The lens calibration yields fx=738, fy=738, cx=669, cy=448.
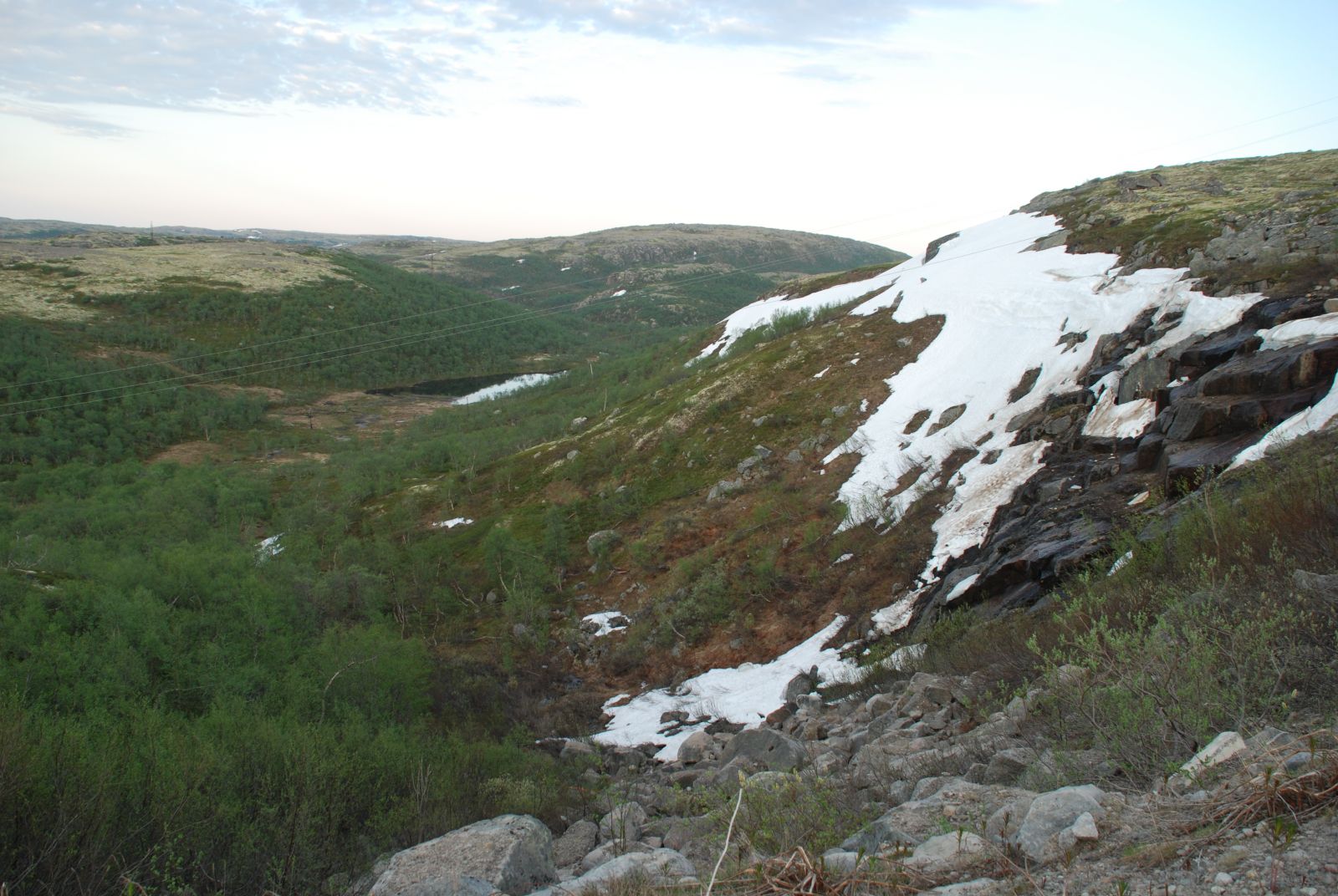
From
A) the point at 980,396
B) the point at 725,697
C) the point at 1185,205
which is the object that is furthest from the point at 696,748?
the point at 1185,205

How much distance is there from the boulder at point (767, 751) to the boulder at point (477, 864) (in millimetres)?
2908

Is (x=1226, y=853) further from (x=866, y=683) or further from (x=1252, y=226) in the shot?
(x=1252, y=226)

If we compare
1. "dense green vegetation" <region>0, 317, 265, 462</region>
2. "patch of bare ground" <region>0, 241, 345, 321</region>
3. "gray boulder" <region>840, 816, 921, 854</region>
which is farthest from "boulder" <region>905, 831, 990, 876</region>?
"patch of bare ground" <region>0, 241, 345, 321</region>

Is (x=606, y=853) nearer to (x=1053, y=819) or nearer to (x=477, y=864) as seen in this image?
(x=477, y=864)

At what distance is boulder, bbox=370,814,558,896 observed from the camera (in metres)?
5.71

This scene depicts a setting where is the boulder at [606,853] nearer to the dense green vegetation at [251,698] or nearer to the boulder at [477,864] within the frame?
the boulder at [477,864]

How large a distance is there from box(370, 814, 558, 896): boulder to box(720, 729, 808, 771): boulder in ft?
9.54

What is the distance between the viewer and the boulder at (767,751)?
8.87 metres

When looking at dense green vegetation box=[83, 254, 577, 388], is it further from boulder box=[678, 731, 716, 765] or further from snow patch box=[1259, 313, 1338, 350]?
snow patch box=[1259, 313, 1338, 350]

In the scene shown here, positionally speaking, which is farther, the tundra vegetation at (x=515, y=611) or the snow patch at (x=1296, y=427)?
the snow patch at (x=1296, y=427)

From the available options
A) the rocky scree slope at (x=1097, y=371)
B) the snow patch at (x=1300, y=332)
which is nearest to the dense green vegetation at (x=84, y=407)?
the rocky scree slope at (x=1097, y=371)

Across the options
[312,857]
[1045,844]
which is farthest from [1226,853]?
[312,857]

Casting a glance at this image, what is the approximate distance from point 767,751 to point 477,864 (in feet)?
15.4

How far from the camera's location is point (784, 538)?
20484mm
